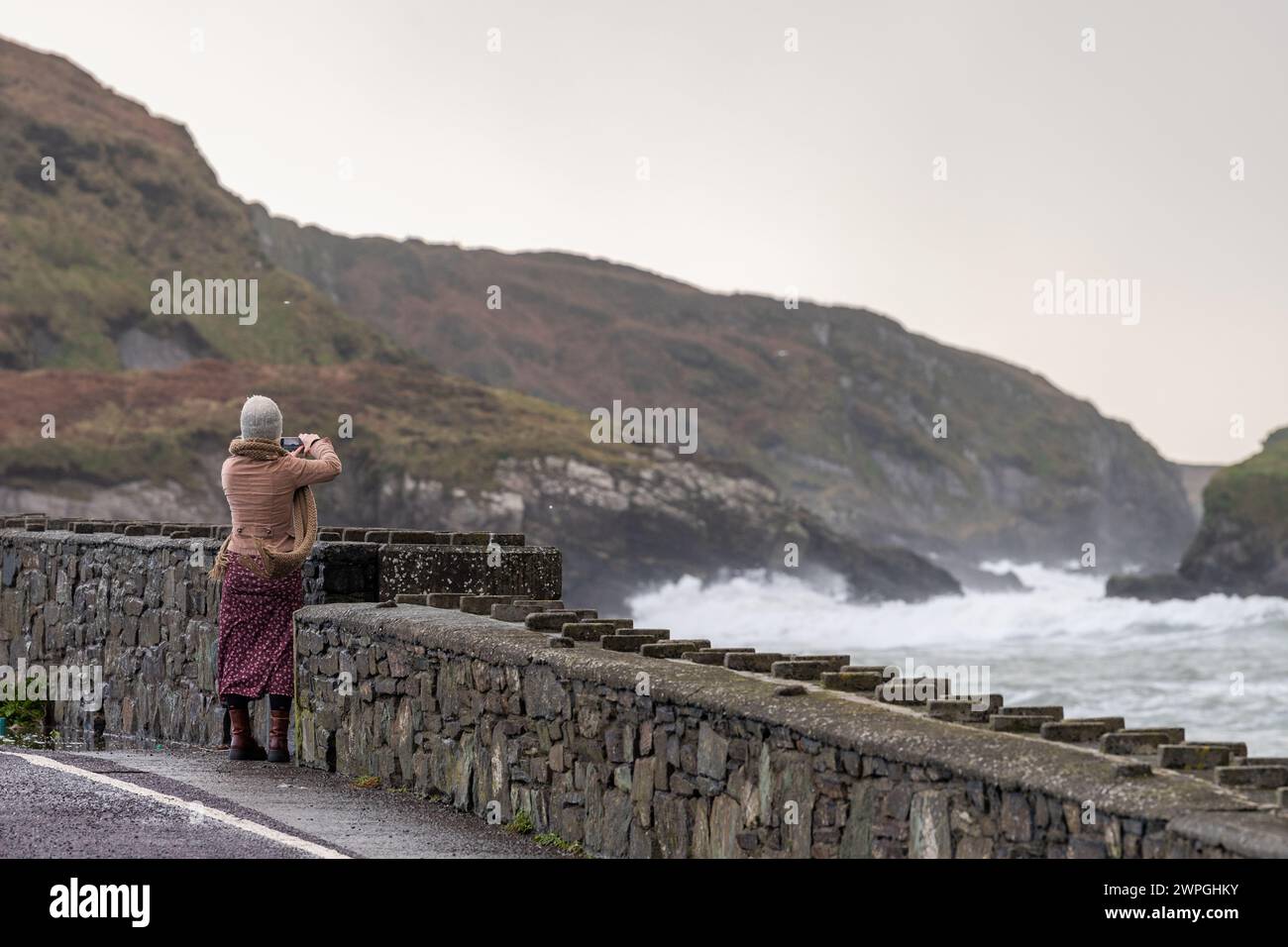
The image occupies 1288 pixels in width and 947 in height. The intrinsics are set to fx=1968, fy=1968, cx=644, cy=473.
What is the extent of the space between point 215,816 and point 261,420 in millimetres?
2827

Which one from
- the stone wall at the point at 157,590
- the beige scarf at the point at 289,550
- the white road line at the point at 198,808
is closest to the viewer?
Answer: the white road line at the point at 198,808

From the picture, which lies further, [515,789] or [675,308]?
[675,308]

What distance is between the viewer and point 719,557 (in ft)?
317

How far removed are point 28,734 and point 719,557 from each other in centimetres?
8185

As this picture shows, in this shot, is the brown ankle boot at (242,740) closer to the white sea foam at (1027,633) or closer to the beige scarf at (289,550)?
the beige scarf at (289,550)

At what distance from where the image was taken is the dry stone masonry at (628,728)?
6.27 m

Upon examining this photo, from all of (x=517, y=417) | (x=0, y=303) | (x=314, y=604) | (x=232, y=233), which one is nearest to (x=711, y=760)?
(x=314, y=604)

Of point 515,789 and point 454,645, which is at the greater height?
point 454,645

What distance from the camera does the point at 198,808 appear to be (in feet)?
30.5

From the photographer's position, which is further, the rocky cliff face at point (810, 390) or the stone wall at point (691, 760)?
the rocky cliff face at point (810, 390)

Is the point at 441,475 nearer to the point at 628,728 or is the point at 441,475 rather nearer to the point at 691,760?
the point at 628,728

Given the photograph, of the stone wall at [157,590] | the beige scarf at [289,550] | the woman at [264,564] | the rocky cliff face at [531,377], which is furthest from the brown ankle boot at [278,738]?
the rocky cliff face at [531,377]

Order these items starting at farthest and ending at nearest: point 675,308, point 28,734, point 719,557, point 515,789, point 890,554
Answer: point 675,308 → point 890,554 → point 719,557 → point 28,734 → point 515,789

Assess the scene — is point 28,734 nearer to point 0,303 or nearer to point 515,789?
point 515,789
